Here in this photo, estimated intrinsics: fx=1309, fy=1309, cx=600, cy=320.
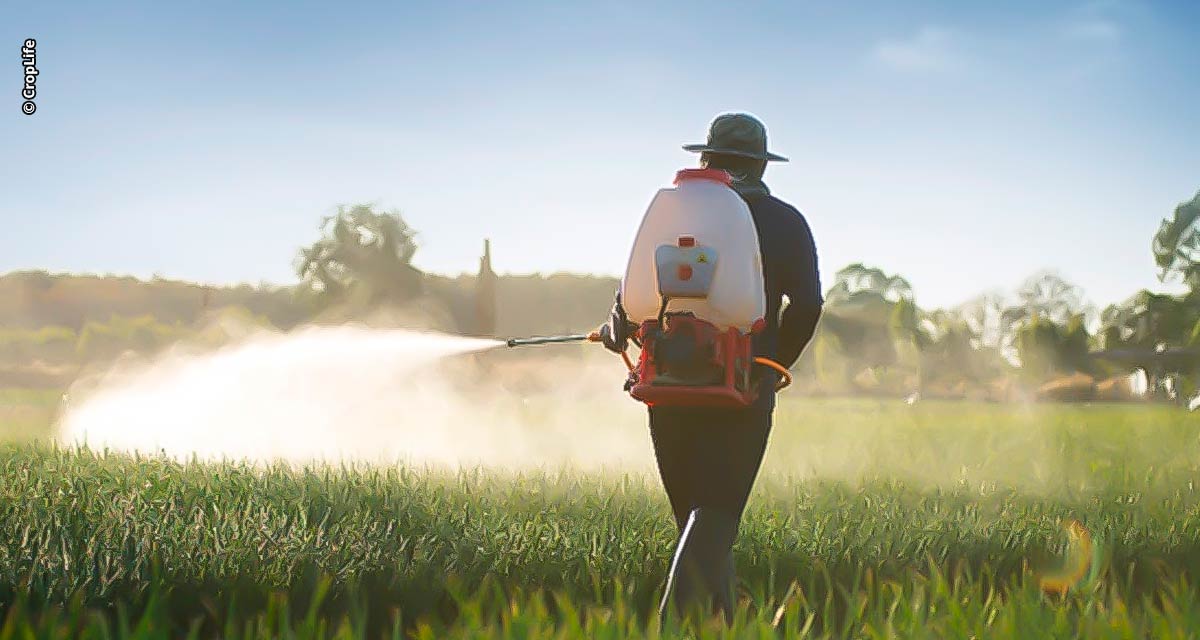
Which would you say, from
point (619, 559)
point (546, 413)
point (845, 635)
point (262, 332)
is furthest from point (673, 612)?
point (262, 332)

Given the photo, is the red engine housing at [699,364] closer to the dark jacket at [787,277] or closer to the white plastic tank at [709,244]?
the white plastic tank at [709,244]

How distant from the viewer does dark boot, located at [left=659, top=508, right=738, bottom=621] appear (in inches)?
200

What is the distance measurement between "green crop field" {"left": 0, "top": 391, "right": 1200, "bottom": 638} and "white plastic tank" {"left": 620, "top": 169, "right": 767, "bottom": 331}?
1.08 m

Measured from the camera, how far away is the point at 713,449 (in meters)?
5.15

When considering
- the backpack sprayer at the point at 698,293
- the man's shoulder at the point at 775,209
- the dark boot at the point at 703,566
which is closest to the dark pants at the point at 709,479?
the dark boot at the point at 703,566

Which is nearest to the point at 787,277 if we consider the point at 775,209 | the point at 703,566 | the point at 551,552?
the point at 775,209

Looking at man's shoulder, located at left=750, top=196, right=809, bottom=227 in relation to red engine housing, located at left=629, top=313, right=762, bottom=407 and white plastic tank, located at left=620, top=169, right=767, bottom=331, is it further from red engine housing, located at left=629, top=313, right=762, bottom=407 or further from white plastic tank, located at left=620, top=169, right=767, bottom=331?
red engine housing, located at left=629, top=313, right=762, bottom=407

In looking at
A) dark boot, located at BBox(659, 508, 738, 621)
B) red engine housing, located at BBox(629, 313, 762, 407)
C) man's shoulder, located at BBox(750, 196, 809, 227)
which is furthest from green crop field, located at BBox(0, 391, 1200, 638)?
man's shoulder, located at BBox(750, 196, 809, 227)

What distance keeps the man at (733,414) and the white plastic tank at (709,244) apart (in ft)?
0.65

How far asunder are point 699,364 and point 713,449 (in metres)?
0.44

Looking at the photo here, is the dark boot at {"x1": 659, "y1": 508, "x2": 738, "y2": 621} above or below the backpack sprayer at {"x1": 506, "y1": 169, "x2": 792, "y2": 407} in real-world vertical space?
below

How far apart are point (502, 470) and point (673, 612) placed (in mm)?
4801

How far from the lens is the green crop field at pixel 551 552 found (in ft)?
15.6

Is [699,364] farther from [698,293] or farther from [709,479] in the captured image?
[709,479]
